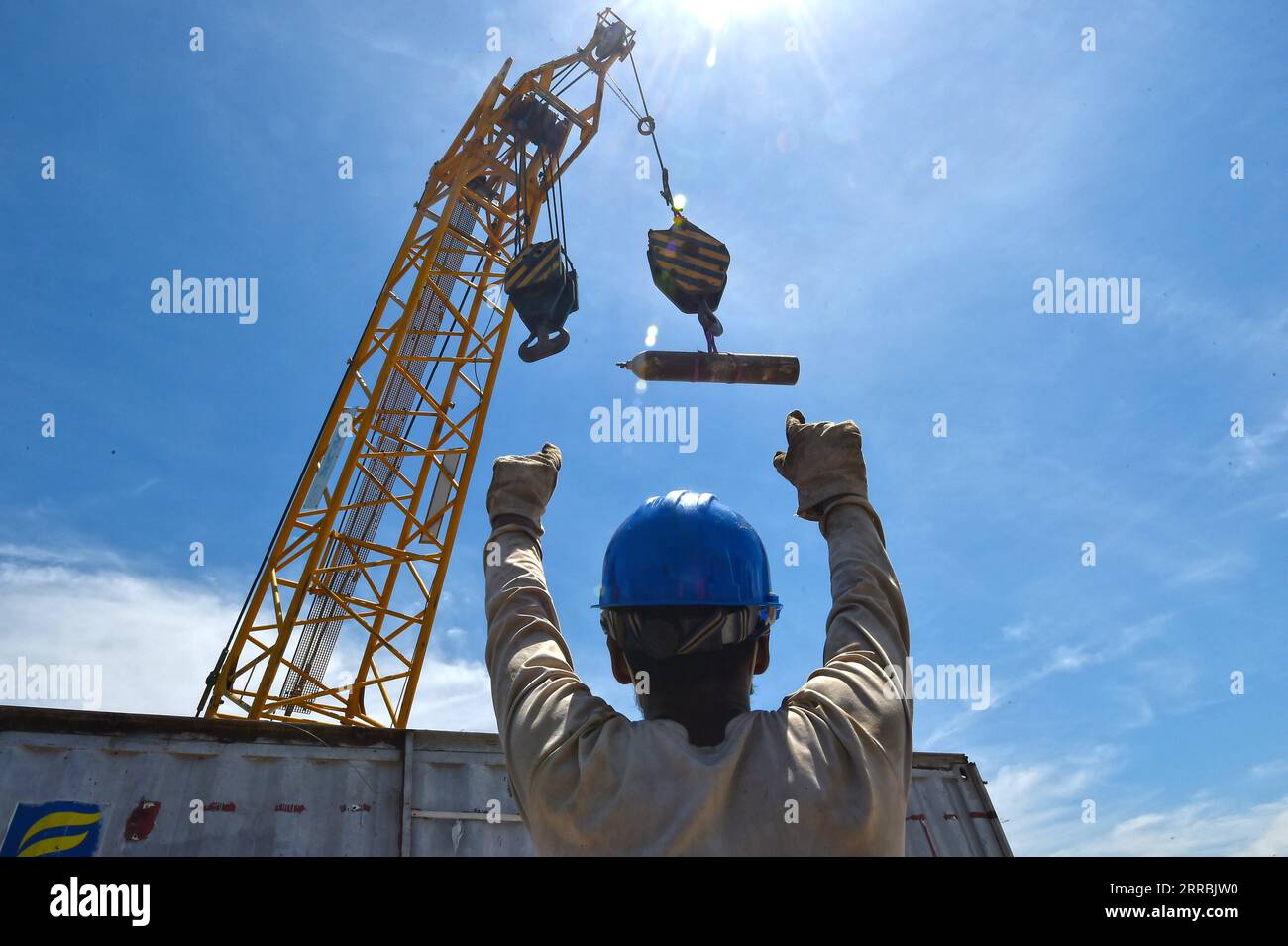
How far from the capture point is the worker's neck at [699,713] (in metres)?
1.27

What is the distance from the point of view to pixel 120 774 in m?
4.50

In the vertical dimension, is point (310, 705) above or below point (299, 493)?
below

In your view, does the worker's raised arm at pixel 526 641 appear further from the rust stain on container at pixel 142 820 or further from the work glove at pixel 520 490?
the rust stain on container at pixel 142 820

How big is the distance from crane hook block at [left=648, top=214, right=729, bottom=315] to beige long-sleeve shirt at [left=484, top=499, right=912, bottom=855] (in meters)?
2.65

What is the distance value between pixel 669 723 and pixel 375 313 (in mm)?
11892

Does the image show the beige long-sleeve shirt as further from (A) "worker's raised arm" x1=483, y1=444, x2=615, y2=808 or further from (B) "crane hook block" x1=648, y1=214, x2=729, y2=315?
(B) "crane hook block" x1=648, y1=214, x2=729, y2=315

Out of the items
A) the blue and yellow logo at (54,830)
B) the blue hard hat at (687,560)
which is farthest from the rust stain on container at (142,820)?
the blue hard hat at (687,560)

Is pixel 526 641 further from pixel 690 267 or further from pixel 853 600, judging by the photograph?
pixel 690 267

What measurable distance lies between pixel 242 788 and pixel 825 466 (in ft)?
14.7

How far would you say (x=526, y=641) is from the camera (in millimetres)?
1428

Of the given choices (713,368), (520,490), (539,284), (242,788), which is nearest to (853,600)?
(520,490)
